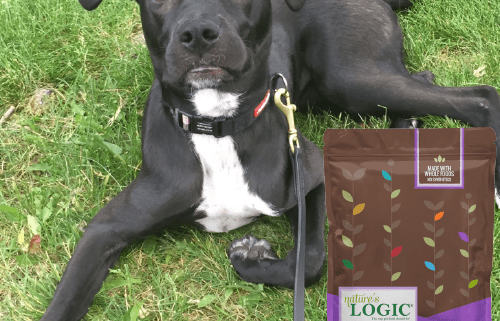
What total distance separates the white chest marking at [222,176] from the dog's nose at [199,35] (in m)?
0.25

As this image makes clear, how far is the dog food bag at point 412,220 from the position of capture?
1898mm

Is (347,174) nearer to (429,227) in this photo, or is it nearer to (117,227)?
(429,227)

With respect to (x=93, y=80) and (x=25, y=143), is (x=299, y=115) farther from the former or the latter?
(x=25, y=143)

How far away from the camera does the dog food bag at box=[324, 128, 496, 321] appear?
1.90m

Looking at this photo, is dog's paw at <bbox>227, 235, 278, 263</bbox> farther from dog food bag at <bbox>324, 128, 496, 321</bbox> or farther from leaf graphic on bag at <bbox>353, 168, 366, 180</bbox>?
leaf graphic on bag at <bbox>353, 168, 366, 180</bbox>

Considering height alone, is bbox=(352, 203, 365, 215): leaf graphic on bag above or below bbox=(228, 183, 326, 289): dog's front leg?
above

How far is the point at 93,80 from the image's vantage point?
3414mm

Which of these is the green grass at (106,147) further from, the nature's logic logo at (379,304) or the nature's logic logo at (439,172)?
the nature's logic logo at (439,172)

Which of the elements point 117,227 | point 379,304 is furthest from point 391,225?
point 117,227

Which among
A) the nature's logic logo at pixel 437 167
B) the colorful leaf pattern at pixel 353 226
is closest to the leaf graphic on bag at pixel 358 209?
the colorful leaf pattern at pixel 353 226

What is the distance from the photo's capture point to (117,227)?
7.77 feet

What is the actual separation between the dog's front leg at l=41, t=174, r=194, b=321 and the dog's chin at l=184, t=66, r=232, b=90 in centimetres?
50

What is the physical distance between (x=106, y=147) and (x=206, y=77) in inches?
41.6

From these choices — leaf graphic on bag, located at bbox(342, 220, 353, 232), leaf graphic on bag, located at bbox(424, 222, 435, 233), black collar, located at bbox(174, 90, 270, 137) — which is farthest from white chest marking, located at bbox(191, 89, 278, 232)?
A: leaf graphic on bag, located at bbox(424, 222, 435, 233)
